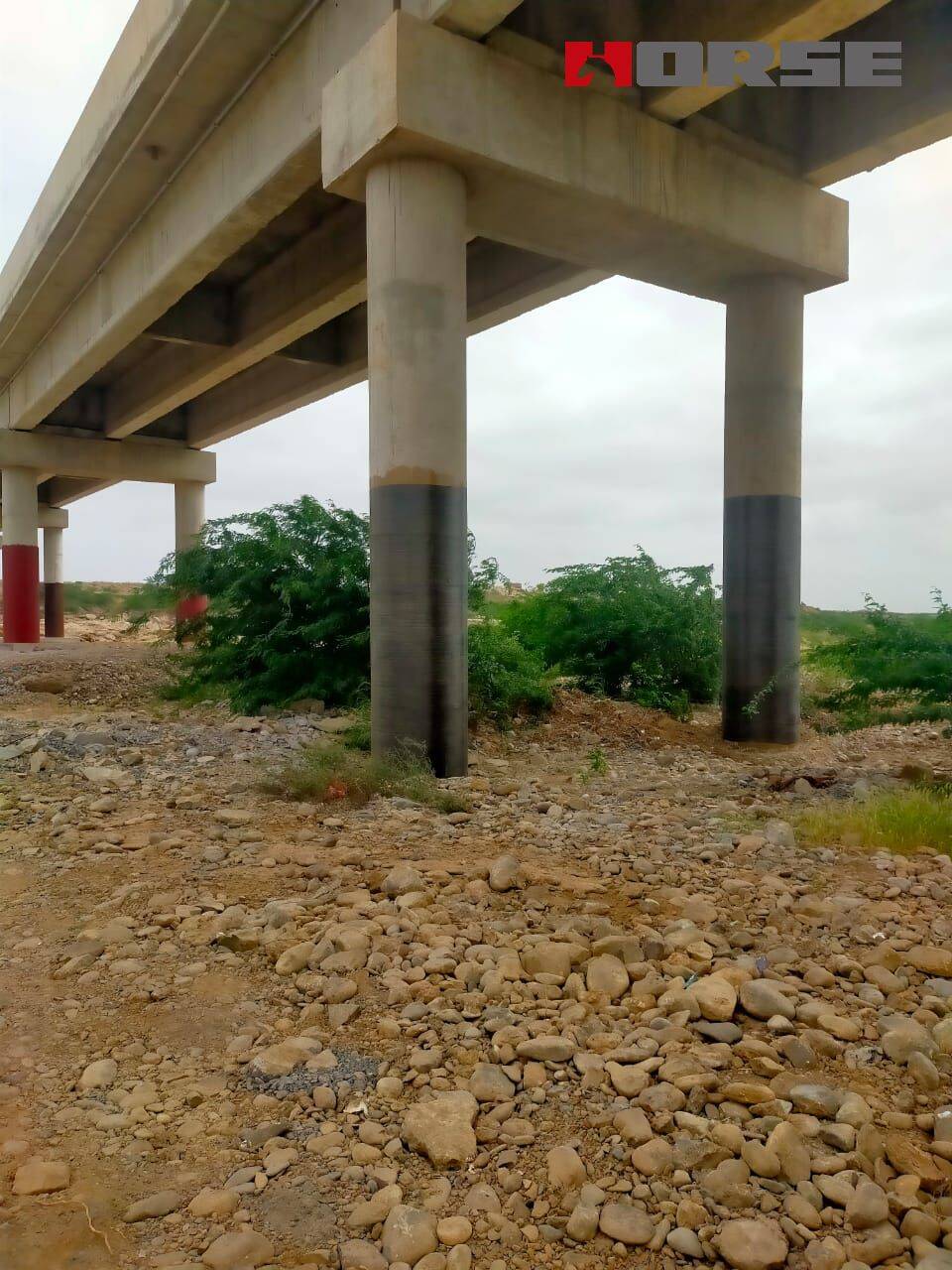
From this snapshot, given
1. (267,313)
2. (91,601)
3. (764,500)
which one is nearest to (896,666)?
(764,500)

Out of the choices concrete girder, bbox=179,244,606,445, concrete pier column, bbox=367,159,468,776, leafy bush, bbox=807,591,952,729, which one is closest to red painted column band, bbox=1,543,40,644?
concrete girder, bbox=179,244,606,445

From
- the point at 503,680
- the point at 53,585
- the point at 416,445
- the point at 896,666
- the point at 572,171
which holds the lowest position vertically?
the point at 503,680

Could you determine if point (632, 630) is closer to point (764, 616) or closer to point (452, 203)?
point (764, 616)

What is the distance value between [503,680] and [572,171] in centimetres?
445

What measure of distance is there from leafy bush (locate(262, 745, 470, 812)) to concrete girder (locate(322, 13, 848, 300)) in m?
4.33

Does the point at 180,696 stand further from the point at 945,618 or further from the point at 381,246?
the point at 945,618

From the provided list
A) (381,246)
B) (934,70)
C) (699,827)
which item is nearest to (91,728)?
(381,246)

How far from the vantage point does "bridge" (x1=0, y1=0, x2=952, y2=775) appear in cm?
634

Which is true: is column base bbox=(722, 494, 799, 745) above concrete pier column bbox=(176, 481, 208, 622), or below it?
below

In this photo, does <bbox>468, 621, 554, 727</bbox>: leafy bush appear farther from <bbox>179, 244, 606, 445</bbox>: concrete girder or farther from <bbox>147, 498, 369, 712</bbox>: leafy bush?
<bbox>179, 244, 606, 445</bbox>: concrete girder

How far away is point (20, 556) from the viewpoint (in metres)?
19.9

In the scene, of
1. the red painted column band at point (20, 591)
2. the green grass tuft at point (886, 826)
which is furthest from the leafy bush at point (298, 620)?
the red painted column band at point (20, 591)

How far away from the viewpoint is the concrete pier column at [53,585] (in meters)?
31.7

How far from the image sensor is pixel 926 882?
392 cm
